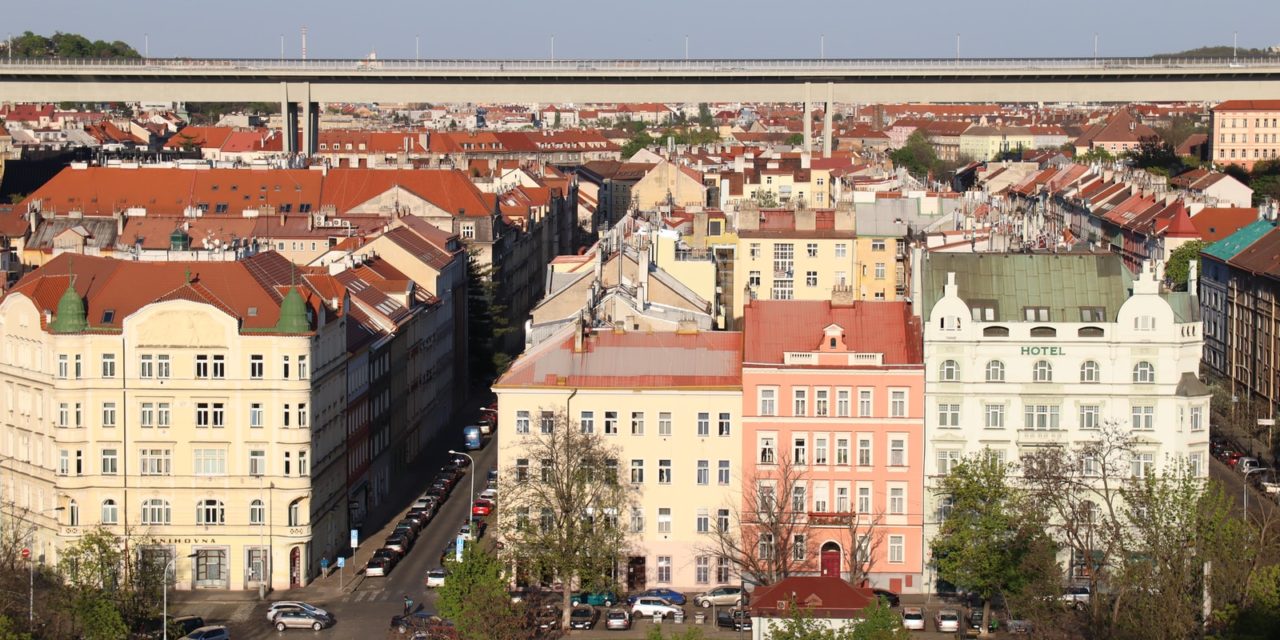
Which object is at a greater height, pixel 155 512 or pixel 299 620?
pixel 155 512

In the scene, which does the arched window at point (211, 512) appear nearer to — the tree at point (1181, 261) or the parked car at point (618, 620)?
the parked car at point (618, 620)

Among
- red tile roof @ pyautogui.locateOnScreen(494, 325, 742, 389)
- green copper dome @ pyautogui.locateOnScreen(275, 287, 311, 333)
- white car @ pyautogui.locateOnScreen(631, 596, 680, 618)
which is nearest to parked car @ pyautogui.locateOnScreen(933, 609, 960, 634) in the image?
white car @ pyautogui.locateOnScreen(631, 596, 680, 618)

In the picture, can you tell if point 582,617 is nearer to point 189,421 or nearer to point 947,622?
point 947,622

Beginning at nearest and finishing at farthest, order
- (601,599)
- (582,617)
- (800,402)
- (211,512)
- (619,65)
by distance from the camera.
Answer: (582,617), (601,599), (800,402), (211,512), (619,65)

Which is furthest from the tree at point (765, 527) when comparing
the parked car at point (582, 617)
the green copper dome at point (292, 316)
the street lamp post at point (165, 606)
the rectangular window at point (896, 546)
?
the street lamp post at point (165, 606)

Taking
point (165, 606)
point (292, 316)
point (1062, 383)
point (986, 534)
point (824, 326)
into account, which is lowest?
point (165, 606)

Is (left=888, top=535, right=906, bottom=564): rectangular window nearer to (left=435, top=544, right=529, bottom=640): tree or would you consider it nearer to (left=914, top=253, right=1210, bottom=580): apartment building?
(left=914, top=253, right=1210, bottom=580): apartment building

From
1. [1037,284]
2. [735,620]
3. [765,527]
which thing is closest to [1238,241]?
[1037,284]
